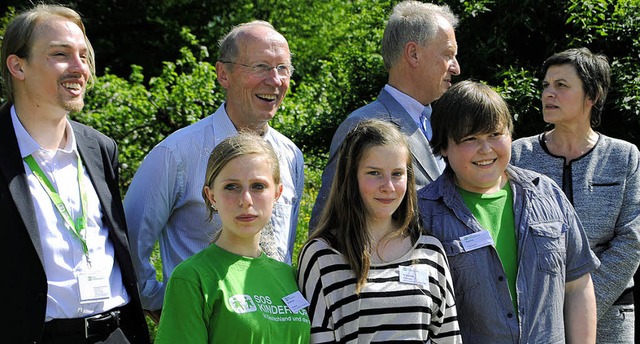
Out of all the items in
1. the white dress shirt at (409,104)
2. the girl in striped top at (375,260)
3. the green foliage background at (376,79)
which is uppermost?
the green foliage background at (376,79)

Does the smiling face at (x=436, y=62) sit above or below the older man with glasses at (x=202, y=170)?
above

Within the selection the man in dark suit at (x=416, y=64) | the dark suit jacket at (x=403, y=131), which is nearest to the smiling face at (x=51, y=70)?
the dark suit jacket at (x=403, y=131)

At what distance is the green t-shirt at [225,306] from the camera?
3076 mm

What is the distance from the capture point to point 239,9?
684 inches

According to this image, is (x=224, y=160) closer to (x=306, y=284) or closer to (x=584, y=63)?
(x=306, y=284)

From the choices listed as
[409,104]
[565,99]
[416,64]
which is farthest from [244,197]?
[565,99]

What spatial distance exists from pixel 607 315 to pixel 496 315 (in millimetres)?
1130

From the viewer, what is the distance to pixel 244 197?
333 centimetres

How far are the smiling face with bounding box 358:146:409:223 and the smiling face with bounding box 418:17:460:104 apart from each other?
47.2 inches

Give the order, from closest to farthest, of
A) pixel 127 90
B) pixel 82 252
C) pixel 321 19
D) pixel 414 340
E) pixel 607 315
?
1. pixel 414 340
2. pixel 82 252
3. pixel 607 315
4. pixel 127 90
5. pixel 321 19

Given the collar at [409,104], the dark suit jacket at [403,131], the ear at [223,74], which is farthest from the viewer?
the collar at [409,104]

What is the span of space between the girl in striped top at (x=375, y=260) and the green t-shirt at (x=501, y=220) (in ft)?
0.84

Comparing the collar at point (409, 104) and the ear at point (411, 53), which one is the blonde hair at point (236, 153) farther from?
the ear at point (411, 53)

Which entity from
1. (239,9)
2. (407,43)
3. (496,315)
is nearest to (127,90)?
(407,43)
